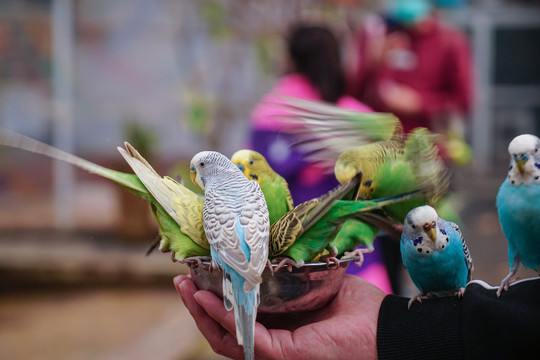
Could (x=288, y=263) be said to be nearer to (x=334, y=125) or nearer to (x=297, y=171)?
(x=334, y=125)

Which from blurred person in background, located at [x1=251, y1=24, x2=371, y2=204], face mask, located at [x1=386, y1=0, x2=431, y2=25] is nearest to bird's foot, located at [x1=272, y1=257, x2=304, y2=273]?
blurred person in background, located at [x1=251, y1=24, x2=371, y2=204]

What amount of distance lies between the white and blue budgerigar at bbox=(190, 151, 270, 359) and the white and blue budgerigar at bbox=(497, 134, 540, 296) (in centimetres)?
40

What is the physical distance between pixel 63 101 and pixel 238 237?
4.54 metres

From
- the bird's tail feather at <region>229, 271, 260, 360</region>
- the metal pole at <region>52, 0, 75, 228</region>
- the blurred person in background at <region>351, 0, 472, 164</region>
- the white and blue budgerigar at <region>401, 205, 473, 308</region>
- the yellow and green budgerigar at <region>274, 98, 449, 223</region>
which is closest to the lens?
the bird's tail feather at <region>229, 271, 260, 360</region>

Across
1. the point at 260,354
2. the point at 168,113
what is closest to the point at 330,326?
the point at 260,354

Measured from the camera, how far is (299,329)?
3.81 feet

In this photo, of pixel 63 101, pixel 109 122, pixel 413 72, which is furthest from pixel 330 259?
pixel 109 122

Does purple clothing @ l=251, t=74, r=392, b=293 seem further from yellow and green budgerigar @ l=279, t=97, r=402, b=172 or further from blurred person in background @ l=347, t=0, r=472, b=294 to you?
yellow and green budgerigar @ l=279, t=97, r=402, b=172

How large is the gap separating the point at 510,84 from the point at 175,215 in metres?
8.41

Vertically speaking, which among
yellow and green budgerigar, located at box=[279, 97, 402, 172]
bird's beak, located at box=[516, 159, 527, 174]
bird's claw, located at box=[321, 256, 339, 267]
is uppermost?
yellow and green budgerigar, located at box=[279, 97, 402, 172]

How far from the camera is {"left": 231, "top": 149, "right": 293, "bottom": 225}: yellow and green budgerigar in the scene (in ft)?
4.13

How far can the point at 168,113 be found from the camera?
18.3 ft

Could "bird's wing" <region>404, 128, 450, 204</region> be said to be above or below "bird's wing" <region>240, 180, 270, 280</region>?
above

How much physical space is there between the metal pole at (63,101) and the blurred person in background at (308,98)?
9.73 feet
